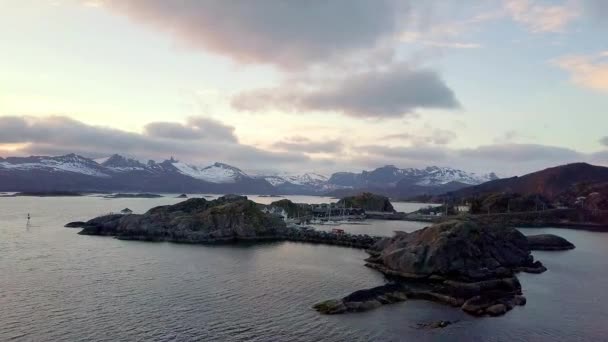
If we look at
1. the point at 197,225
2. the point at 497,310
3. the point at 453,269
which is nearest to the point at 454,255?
the point at 453,269

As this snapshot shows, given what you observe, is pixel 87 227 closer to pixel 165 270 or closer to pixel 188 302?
pixel 165 270

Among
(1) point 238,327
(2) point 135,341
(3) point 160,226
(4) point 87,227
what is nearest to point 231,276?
(1) point 238,327

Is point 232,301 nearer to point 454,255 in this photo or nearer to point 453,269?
point 453,269

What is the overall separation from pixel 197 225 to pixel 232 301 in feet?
209

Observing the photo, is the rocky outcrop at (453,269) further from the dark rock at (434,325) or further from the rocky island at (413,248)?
the dark rock at (434,325)

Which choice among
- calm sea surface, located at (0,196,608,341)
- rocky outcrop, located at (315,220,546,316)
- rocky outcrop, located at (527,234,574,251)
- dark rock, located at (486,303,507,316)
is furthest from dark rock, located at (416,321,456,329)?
rocky outcrop, located at (527,234,574,251)

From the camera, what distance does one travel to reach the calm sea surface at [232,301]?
40.2 m

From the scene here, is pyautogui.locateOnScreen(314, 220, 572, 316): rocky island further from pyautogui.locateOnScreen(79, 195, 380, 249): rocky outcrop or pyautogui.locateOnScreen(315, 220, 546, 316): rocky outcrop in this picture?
pyautogui.locateOnScreen(79, 195, 380, 249): rocky outcrop

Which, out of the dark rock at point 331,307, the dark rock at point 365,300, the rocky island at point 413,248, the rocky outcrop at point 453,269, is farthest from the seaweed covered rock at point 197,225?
the dark rock at point 331,307

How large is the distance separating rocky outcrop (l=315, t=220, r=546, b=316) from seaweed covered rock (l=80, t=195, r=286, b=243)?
42.1 m

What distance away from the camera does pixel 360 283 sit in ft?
201

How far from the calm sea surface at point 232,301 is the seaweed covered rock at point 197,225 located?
21530 millimetres

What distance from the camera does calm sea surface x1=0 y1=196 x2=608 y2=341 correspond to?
40188 millimetres

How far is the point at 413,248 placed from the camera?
70.9 m
